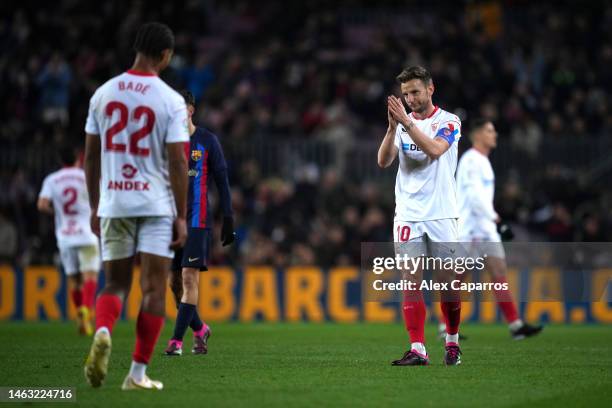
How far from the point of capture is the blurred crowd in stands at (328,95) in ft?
67.7

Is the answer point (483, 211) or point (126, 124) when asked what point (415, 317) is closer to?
point (126, 124)

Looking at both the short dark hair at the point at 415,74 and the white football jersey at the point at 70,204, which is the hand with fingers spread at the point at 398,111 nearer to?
the short dark hair at the point at 415,74

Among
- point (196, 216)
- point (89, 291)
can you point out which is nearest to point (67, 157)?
point (89, 291)

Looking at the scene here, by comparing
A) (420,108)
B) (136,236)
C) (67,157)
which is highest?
(67,157)

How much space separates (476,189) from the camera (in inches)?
551

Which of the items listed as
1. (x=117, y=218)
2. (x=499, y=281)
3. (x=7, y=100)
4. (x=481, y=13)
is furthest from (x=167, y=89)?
(x=481, y=13)

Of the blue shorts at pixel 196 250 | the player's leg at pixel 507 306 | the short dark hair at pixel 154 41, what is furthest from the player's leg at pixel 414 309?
the player's leg at pixel 507 306

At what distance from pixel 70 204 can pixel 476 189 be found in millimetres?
5368

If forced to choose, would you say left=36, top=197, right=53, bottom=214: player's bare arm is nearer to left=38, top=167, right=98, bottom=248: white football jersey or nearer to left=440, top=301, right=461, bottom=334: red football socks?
left=38, top=167, right=98, bottom=248: white football jersey

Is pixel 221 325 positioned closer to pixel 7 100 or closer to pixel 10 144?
pixel 10 144

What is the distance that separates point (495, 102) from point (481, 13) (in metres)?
4.15

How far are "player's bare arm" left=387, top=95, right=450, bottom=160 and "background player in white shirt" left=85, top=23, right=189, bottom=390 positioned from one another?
230 cm

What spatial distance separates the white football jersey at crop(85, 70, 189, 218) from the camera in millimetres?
7340

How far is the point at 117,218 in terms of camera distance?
738 cm
